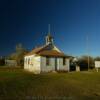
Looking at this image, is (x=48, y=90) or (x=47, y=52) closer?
(x=48, y=90)

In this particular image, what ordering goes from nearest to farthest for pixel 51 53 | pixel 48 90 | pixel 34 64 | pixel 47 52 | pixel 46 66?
pixel 48 90 < pixel 46 66 < pixel 51 53 < pixel 47 52 < pixel 34 64

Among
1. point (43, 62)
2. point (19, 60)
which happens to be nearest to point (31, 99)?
point (43, 62)

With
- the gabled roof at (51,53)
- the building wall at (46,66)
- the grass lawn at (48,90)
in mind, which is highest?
the gabled roof at (51,53)

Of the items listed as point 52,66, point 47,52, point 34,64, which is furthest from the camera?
point 34,64

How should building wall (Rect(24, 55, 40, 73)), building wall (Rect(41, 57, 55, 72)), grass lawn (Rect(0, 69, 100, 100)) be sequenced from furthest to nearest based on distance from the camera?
building wall (Rect(24, 55, 40, 73)) → building wall (Rect(41, 57, 55, 72)) → grass lawn (Rect(0, 69, 100, 100))

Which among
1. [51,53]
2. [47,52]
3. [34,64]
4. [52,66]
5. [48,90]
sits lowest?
[48,90]

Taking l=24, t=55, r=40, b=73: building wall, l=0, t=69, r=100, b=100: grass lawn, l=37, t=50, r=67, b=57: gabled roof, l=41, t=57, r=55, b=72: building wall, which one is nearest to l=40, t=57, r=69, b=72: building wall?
l=41, t=57, r=55, b=72: building wall

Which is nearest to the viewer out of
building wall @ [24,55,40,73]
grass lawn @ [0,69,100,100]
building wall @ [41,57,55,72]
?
grass lawn @ [0,69,100,100]

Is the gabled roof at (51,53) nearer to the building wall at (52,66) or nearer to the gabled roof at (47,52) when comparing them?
the gabled roof at (47,52)

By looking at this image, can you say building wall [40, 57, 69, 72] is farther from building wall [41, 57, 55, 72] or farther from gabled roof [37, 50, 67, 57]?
gabled roof [37, 50, 67, 57]

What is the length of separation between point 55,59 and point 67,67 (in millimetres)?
2792

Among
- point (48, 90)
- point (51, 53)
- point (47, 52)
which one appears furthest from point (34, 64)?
point (48, 90)

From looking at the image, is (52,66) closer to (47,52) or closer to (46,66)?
(46,66)

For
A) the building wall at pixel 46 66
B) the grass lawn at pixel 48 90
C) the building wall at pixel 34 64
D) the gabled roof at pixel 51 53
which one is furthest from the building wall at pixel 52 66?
Answer: the grass lawn at pixel 48 90
